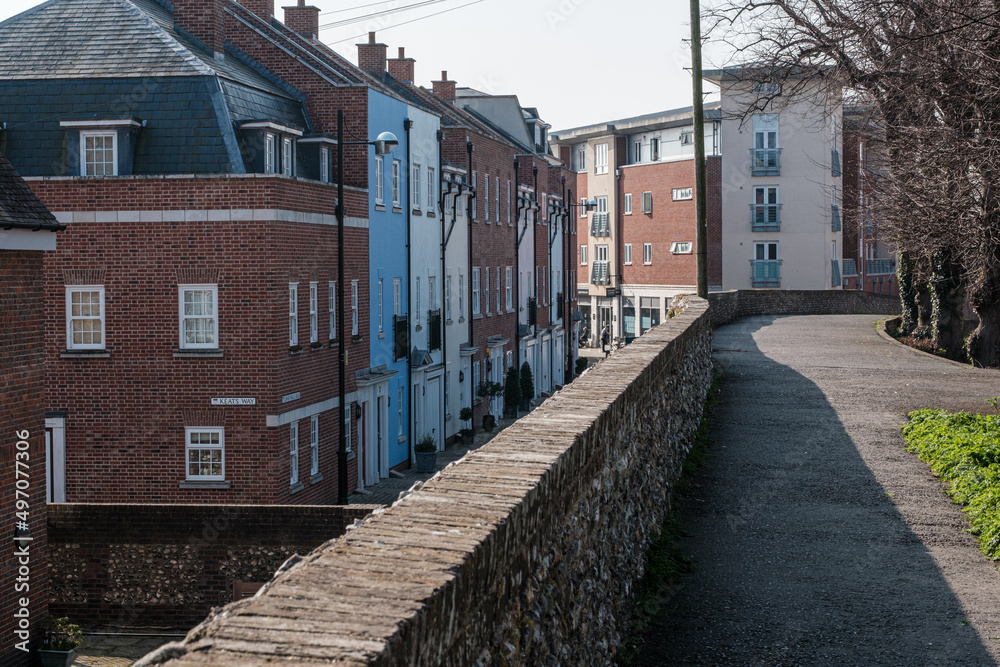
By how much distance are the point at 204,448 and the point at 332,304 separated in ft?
17.5

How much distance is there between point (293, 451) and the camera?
26.2 meters

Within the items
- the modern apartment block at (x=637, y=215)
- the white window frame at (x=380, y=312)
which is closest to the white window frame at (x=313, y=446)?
the white window frame at (x=380, y=312)

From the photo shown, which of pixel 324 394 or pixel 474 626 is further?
pixel 324 394

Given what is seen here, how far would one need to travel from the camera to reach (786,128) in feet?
225

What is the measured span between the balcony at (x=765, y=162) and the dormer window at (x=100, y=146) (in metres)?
49.5

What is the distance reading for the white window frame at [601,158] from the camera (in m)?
78.4

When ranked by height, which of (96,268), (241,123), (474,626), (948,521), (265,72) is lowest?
(948,521)

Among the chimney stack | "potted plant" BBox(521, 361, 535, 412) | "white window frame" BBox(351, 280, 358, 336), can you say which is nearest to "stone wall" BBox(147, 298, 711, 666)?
"white window frame" BBox(351, 280, 358, 336)

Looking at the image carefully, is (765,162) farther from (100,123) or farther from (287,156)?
(100,123)

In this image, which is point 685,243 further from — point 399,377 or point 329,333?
point 329,333

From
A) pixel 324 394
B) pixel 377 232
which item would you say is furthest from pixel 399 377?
pixel 324 394

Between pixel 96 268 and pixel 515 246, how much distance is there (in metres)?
27.8

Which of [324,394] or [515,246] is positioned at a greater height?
[515,246]

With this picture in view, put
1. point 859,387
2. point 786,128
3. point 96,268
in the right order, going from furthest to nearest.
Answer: point 786,128 → point 96,268 → point 859,387
